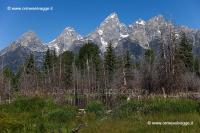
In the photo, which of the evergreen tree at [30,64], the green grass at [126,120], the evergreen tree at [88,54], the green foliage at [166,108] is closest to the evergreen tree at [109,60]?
the evergreen tree at [88,54]

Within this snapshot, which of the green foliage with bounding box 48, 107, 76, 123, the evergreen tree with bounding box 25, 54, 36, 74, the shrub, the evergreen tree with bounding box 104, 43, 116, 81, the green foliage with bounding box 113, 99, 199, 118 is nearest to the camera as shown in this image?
the green foliage with bounding box 113, 99, 199, 118

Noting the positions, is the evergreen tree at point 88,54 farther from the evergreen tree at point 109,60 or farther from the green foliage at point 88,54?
the evergreen tree at point 109,60

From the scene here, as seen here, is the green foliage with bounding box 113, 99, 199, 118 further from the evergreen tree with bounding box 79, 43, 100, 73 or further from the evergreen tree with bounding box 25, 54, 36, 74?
the evergreen tree with bounding box 25, 54, 36, 74

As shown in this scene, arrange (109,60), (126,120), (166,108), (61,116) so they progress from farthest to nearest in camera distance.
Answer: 1. (109,60)
2. (61,116)
3. (166,108)
4. (126,120)

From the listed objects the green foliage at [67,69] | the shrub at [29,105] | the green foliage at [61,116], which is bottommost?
the green foliage at [61,116]

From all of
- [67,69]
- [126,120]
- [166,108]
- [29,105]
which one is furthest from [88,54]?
[126,120]

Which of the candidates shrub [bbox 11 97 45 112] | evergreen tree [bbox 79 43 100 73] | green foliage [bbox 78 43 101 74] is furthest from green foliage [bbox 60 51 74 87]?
shrub [bbox 11 97 45 112]

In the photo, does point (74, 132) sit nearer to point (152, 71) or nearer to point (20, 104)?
point (20, 104)

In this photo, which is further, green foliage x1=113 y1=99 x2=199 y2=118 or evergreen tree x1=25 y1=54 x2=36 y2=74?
evergreen tree x1=25 y1=54 x2=36 y2=74

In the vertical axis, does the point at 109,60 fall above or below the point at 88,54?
below

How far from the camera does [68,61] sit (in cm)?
9725

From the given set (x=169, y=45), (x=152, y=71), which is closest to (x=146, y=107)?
(x=169, y=45)

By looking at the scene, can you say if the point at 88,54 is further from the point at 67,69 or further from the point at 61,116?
the point at 61,116

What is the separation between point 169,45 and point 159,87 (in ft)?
16.6
